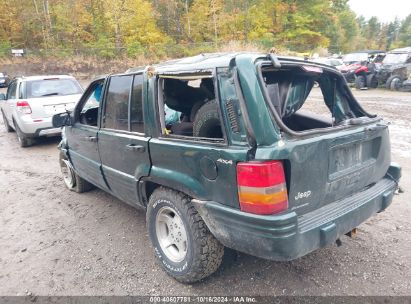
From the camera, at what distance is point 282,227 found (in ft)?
6.61

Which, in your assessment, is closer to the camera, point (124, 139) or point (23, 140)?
point (124, 139)

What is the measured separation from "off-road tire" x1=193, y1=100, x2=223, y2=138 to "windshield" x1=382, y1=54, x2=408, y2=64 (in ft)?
57.1

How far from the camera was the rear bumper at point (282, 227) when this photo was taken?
2.04 metres

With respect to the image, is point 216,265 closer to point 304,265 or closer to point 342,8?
point 304,265

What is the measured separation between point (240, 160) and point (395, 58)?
59.1 ft

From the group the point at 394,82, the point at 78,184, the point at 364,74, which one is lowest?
the point at 78,184

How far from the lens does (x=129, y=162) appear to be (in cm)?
315

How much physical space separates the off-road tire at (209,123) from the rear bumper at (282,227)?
567mm

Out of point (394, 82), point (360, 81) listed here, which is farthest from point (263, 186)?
point (360, 81)

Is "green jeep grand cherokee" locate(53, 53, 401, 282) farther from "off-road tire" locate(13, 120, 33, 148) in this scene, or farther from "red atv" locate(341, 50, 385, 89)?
"red atv" locate(341, 50, 385, 89)

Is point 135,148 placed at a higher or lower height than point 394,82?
higher

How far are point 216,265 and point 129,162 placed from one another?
1.33m

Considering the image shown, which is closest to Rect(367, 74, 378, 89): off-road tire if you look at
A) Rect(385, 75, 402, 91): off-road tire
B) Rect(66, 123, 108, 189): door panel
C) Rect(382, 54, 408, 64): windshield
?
Rect(385, 75, 402, 91): off-road tire

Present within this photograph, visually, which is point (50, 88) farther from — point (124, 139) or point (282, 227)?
point (282, 227)
